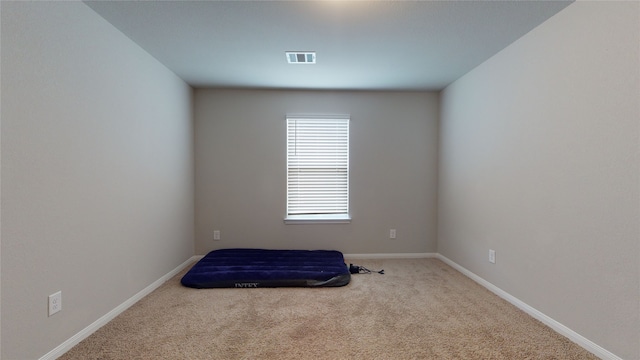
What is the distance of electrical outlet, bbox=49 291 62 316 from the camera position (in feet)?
5.08

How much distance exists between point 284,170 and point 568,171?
286 cm

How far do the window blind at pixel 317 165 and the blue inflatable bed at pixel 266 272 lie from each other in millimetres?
808

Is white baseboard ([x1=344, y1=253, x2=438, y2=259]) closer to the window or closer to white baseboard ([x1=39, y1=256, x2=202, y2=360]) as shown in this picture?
the window

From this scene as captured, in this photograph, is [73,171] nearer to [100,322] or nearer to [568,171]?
[100,322]

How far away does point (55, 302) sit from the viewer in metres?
1.58

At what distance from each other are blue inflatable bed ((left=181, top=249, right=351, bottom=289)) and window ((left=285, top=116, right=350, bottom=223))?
0.72 metres

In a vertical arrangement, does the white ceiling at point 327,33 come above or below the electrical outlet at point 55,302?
above

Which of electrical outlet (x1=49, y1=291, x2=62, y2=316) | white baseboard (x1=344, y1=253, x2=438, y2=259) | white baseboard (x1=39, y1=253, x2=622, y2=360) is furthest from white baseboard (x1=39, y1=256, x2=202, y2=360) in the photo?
white baseboard (x1=344, y1=253, x2=438, y2=259)

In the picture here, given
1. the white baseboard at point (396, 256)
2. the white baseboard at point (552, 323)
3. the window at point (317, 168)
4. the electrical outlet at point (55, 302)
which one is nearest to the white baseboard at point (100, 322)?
the electrical outlet at point (55, 302)

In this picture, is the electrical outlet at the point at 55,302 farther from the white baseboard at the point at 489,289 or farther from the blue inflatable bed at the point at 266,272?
the blue inflatable bed at the point at 266,272

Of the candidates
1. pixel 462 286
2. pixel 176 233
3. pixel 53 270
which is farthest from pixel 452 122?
pixel 53 270

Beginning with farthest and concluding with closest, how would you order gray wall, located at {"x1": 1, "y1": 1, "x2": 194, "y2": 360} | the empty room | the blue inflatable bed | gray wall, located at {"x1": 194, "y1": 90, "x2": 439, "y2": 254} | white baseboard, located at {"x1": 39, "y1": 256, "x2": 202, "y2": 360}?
gray wall, located at {"x1": 194, "y1": 90, "x2": 439, "y2": 254} → the blue inflatable bed → white baseboard, located at {"x1": 39, "y1": 256, "x2": 202, "y2": 360} → the empty room → gray wall, located at {"x1": 1, "y1": 1, "x2": 194, "y2": 360}

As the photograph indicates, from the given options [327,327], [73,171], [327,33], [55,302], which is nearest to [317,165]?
[327,33]

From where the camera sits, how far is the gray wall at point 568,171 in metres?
1.48
